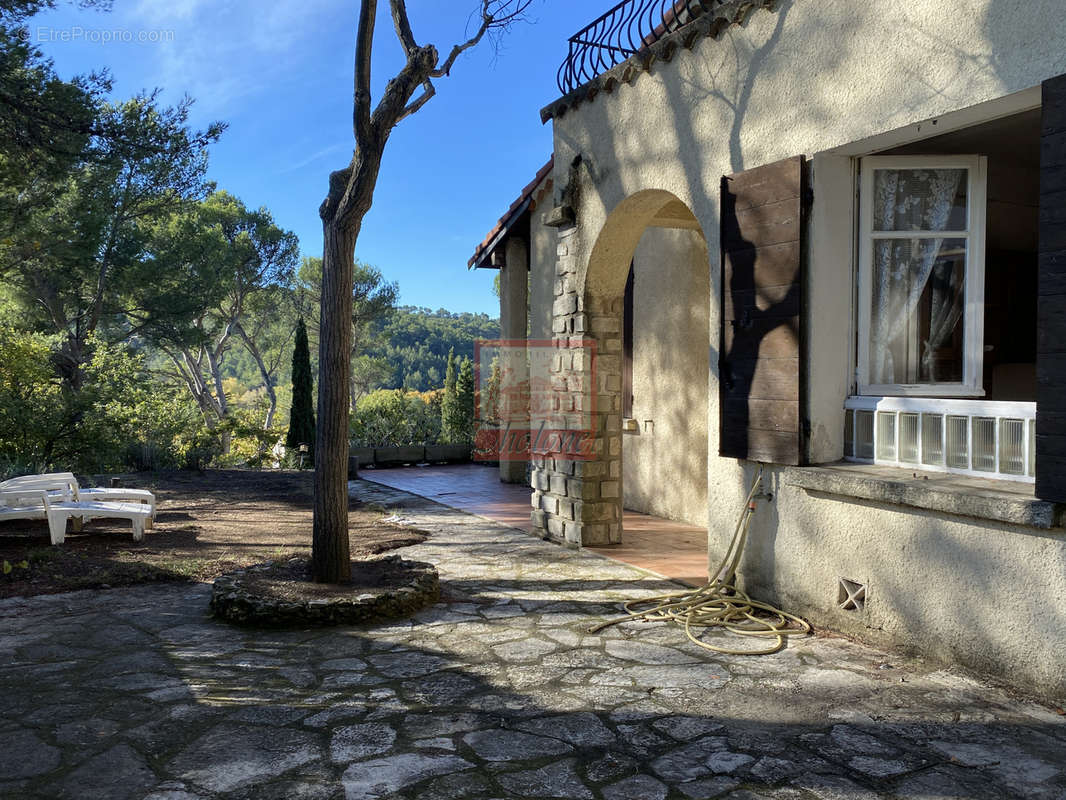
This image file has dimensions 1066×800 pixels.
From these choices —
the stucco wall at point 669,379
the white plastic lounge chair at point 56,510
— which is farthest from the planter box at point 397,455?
the white plastic lounge chair at point 56,510

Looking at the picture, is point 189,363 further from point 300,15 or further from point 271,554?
point 271,554

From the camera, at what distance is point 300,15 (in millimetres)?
26391

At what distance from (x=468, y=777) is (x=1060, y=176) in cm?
343

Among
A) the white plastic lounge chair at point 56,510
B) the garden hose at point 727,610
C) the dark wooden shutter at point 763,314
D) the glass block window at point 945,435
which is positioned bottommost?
the garden hose at point 727,610

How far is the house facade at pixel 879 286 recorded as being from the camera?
11.8ft

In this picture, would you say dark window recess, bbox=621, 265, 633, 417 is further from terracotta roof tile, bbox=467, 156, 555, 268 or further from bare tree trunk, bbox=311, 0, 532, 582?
bare tree trunk, bbox=311, 0, 532, 582

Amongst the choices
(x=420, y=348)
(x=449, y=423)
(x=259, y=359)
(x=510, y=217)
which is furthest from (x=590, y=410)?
(x=420, y=348)

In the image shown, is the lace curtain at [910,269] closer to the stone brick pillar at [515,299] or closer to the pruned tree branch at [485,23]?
the pruned tree branch at [485,23]

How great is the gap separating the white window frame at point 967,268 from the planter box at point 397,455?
11.5 m

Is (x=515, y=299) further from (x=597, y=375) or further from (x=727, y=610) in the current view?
(x=727, y=610)

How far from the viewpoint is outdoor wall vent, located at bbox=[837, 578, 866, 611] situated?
4.47 m

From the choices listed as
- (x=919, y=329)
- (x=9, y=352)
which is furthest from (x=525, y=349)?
(x=919, y=329)

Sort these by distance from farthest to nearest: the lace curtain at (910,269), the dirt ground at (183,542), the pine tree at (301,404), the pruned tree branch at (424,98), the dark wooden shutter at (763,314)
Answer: the pine tree at (301,404), the dirt ground at (183,542), the pruned tree branch at (424,98), the dark wooden shutter at (763,314), the lace curtain at (910,269)

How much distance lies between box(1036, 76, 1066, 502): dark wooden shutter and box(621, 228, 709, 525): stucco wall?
487 cm
